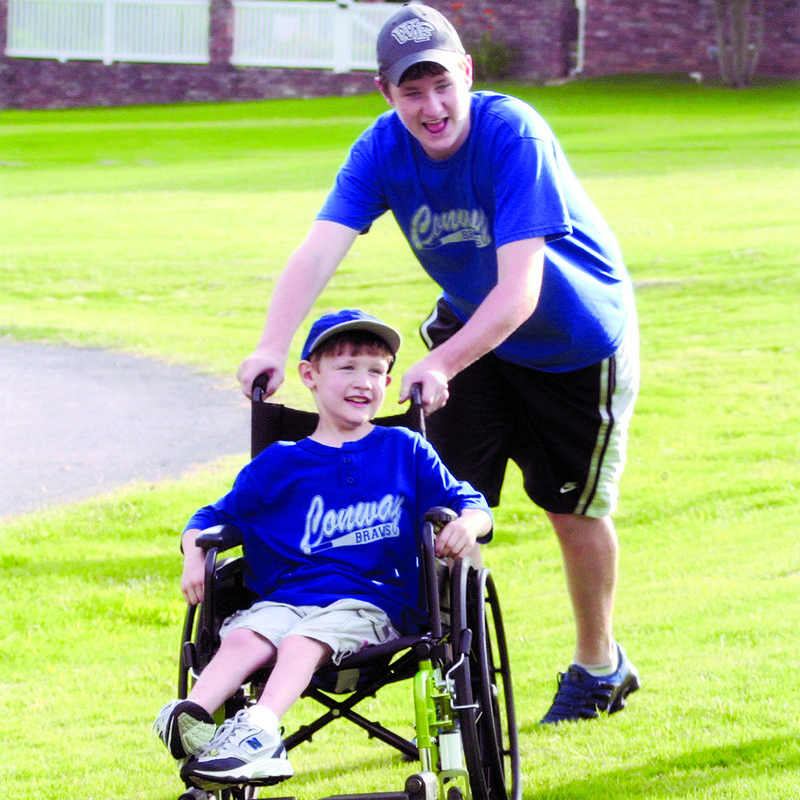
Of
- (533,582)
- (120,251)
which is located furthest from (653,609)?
(120,251)

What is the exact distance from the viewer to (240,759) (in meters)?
2.81

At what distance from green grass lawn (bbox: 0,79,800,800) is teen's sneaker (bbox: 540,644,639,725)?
0.20ft

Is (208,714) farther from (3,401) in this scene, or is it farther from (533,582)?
(3,401)

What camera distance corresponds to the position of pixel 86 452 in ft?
28.1

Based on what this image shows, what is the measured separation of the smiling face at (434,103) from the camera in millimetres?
3354

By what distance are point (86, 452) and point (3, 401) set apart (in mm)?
1500

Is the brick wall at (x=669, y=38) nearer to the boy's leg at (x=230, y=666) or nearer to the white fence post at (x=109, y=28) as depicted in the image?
the white fence post at (x=109, y=28)

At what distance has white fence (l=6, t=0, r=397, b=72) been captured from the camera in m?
31.6

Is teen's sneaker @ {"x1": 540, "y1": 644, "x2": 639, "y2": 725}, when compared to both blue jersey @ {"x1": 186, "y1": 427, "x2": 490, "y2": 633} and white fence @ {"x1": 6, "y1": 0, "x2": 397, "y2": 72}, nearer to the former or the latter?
blue jersey @ {"x1": 186, "y1": 427, "x2": 490, "y2": 633}

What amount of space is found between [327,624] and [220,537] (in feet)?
1.00

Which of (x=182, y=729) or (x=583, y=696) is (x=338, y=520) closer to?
(x=182, y=729)

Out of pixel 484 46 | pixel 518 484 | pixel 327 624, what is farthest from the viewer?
pixel 484 46

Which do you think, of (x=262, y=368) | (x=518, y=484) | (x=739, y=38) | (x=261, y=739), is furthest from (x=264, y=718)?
(x=739, y=38)

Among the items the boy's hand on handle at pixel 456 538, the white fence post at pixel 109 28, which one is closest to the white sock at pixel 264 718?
the boy's hand on handle at pixel 456 538
